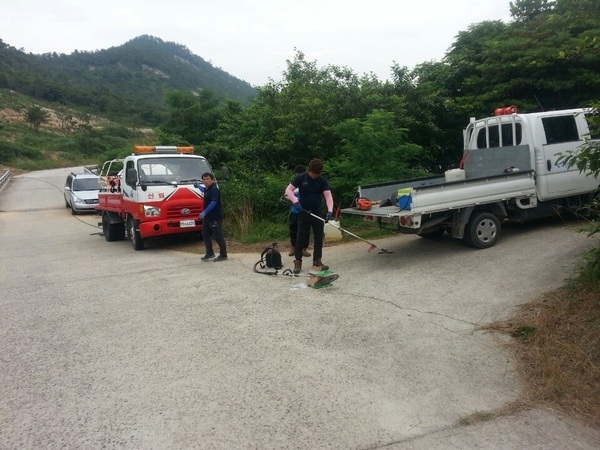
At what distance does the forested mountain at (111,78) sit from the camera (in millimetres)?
81812

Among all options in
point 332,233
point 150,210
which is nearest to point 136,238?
point 150,210

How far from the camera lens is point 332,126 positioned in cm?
1313

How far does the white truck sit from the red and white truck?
3926mm

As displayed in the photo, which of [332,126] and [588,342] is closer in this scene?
[588,342]

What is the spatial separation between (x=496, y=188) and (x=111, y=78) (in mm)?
124128

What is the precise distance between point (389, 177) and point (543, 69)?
530 centimetres

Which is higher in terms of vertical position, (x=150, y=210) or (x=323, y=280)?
(x=150, y=210)

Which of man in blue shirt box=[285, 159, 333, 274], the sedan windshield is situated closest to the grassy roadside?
man in blue shirt box=[285, 159, 333, 274]

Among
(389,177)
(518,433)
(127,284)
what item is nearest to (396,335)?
(518,433)

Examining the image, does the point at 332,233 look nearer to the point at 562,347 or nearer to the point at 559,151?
the point at 559,151

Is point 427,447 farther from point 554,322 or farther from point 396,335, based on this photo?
point 554,322

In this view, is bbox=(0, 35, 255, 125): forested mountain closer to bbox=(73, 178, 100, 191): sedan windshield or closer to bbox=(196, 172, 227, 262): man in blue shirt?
bbox=(73, 178, 100, 191): sedan windshield

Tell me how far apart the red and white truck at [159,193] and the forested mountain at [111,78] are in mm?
36135

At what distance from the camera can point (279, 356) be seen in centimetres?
472
